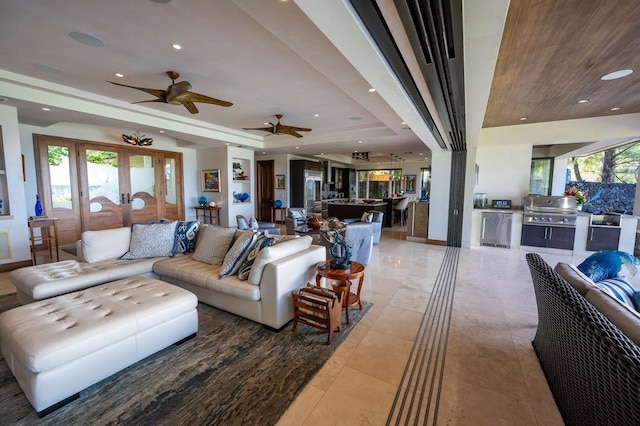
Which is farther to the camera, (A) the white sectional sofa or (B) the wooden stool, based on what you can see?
(A) the white sectional sofa

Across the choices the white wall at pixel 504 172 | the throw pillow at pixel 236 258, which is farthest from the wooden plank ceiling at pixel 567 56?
the throw pillow at pixel 236 258

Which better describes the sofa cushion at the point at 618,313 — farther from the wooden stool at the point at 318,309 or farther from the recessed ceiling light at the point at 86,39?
the recessed ceiling light at the point at 86,39

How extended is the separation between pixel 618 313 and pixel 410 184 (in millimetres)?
11045

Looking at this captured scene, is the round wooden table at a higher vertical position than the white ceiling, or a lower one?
lower

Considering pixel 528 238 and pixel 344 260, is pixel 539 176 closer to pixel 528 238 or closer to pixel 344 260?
pixel 528 238

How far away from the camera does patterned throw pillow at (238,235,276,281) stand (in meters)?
2.64

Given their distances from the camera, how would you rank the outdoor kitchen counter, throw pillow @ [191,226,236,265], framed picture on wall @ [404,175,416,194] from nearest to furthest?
throw pillow @ [191,226,236,265], the outdoor kitchen counter, framed picture on wall @ [404,175,416,194]

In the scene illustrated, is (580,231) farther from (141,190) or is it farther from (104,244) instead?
(141,190)

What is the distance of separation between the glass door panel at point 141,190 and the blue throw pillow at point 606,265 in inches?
338

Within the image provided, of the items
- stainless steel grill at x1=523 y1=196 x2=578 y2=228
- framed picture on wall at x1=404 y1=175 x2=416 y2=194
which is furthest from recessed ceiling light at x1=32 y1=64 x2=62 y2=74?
framed picture on wall at x1=404 y1=175 x2=416 y2=194

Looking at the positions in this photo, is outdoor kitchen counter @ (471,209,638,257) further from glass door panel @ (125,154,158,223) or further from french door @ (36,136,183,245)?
glass door panel @ (125,154,158,223)

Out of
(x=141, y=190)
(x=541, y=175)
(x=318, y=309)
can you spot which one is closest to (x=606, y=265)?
(x=318, y=309)

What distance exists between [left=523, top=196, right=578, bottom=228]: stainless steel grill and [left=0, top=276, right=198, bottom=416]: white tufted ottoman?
6.67m

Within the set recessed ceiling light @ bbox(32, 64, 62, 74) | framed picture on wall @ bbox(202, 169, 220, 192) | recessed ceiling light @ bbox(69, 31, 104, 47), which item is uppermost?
recessed ceiling light @ bbox(32, 64, 62, 74)
